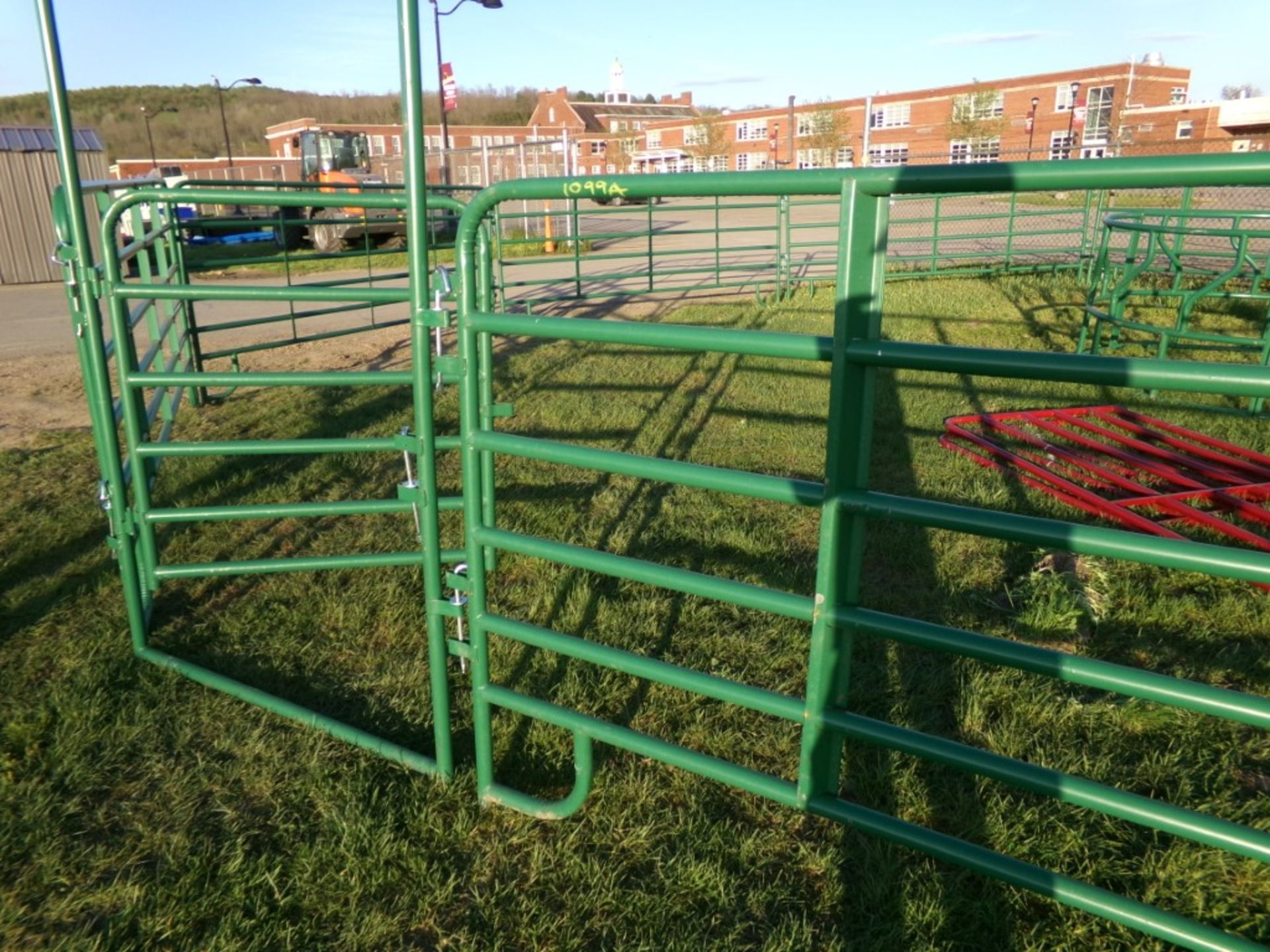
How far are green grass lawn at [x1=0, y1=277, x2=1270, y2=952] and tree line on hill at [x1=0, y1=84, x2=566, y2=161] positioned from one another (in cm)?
6535

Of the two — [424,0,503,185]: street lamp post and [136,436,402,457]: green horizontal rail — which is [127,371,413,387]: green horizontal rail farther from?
[424,0,503,185]: street lamp post

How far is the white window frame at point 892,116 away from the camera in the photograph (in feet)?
172

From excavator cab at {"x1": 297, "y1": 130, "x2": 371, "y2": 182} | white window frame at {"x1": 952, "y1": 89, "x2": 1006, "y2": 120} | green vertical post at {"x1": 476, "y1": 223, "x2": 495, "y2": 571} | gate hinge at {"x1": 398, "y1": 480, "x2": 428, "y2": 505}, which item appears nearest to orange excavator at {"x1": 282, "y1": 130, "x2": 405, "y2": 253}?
excavator cab at {"x1": 297, "y1": 130, "x2": 371, "y2": 182}

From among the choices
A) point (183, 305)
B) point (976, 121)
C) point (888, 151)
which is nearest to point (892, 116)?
point (888, 151)

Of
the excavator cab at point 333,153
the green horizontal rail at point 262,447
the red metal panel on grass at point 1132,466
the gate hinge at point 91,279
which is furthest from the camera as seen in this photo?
the excavator cab at point 333,153

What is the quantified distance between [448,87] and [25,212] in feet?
28.3

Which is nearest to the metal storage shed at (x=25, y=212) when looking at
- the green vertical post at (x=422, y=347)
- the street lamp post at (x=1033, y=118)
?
the green vertical post at (x=422, y=347)

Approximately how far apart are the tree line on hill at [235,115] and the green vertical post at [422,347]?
66537 millimetres

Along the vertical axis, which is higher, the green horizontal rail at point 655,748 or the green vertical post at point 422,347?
the green vertical post at point 422,347

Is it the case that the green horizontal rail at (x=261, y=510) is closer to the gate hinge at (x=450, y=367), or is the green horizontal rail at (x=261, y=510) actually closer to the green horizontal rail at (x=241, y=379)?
the green horizontal rail at (x=241, y=379)

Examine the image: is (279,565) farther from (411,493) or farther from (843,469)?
(843,469)

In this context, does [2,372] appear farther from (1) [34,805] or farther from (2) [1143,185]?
(2) [1143,185]

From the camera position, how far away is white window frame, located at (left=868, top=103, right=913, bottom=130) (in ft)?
172

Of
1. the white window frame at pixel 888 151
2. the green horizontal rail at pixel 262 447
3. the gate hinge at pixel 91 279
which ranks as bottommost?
the green horizontal rail at pixel 262 447
